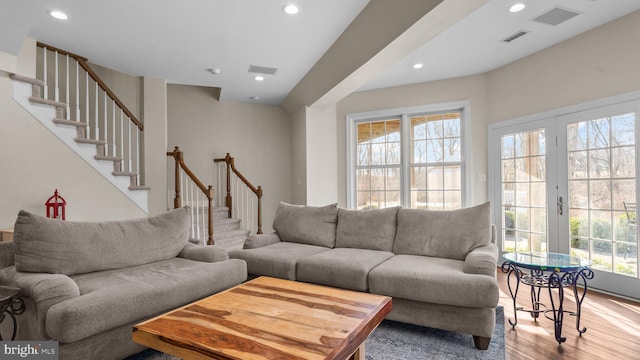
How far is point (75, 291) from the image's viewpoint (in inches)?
76.6

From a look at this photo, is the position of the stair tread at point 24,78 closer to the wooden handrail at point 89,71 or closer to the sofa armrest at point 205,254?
the wooden handrail at point 89,71

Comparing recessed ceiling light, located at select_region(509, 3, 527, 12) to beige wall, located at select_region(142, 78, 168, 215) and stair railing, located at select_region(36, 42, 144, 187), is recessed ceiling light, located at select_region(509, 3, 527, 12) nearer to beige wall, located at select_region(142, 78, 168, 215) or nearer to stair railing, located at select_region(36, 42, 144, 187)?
beige wall, located at select_region(142, 78, 168, 215)

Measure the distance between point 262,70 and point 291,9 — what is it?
163 cm

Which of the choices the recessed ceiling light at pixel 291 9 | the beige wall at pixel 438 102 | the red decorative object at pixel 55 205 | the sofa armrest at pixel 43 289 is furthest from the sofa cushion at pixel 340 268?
the red decorative object at pixel 55 205

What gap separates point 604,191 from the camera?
3557mm

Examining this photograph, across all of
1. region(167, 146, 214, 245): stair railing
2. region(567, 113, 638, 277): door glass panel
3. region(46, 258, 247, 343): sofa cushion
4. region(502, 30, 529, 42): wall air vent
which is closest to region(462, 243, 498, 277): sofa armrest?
region(46, 258, 247, 343): sofa cushion

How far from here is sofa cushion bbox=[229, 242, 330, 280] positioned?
299 cm

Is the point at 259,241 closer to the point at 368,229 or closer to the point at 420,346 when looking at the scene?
the point at 368,229

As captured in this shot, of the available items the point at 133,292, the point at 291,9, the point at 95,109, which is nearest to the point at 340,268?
the point at 133,292

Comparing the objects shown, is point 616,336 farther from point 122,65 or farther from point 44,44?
point 44,44

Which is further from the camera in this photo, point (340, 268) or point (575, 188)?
point (575, 188)

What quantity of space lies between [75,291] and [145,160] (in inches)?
131

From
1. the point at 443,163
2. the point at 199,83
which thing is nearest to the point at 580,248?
the point at 443,163

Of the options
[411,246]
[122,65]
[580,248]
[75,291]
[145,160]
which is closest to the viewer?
[75,291]
